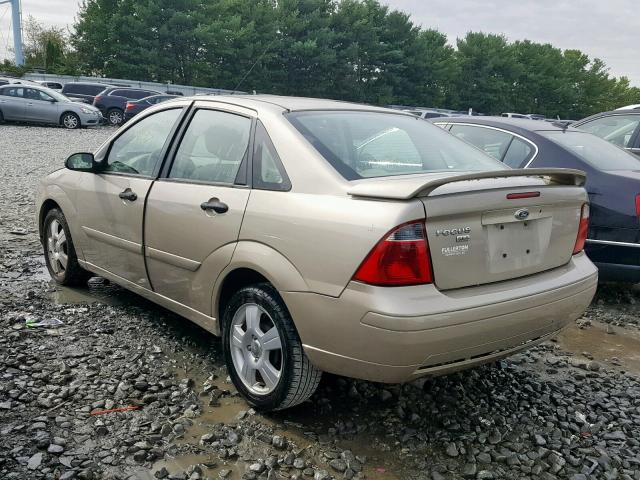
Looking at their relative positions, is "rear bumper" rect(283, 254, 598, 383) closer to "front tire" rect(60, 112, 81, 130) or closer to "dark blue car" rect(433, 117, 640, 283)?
"dark blue car" rect(433, 117, 640, 283)

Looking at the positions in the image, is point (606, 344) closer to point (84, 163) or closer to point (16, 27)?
point (84, 163)

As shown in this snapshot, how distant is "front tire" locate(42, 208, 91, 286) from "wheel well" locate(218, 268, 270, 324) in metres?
2.06

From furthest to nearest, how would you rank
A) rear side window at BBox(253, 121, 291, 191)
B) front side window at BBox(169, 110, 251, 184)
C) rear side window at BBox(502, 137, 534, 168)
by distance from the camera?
rear side window at BBox(502, 137, 534, 168), front side window at BBox(169, 110, 251, 184), rear side window at BBox(253, 121, 291, 191)

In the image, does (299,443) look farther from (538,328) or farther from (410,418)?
(538,328)

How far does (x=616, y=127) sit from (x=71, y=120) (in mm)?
20943

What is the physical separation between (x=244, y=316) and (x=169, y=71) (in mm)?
48720

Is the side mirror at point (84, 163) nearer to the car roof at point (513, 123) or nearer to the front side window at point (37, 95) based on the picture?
the car roof at point (513, 123)

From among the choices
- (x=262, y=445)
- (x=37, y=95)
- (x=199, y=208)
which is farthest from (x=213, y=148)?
(x=37, y=95)

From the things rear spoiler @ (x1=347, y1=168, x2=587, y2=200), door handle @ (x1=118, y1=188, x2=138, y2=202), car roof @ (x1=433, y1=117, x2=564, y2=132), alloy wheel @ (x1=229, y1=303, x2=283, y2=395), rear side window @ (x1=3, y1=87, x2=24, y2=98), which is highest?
car roof @ (x1=433, y1=117, x2=564, y2=132)

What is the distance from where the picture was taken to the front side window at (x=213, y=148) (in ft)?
11.3

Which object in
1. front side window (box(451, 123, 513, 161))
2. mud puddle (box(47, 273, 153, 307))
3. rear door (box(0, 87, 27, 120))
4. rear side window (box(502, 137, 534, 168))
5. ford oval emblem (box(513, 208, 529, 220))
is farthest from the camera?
rear door (box(0, 87, 27, 120))

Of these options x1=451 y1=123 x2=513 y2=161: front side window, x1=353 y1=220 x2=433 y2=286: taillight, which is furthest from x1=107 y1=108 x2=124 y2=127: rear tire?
x1=353 y1=220 x2=433 y2=286: taillight

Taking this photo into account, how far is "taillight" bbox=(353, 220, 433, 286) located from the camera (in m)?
2.58

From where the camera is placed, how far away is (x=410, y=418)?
10.7ft
